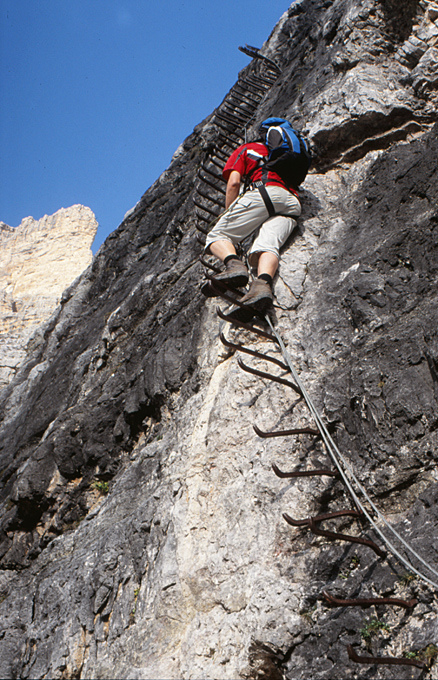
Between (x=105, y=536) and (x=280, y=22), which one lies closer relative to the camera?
(x=105, y=536)

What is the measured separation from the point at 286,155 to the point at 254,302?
174 cm

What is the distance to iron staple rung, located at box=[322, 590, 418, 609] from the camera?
288 cm

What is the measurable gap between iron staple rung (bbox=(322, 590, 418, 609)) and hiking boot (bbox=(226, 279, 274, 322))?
94.1 inches

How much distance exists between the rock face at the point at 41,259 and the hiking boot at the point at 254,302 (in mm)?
27776

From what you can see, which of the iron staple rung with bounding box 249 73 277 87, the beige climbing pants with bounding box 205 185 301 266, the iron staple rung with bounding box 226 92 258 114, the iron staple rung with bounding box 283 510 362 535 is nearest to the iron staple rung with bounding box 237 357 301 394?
the iron staple rung with bounding box 283 510 362 535

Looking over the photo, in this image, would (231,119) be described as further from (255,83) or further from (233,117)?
(255,83)

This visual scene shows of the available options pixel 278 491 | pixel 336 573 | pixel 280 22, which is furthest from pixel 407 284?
pixel 280 22

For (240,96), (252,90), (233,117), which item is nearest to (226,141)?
(233,117)

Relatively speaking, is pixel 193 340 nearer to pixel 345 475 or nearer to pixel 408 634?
pixel 345 475

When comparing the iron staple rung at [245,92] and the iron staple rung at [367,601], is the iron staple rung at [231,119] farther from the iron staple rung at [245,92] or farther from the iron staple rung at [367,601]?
the iron staple rung at [367,601]

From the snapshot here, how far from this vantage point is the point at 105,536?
4762 millimetres

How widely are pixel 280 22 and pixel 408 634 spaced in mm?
12481

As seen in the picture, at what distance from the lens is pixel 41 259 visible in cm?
4047

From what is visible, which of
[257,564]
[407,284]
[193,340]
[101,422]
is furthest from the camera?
[101,422]
